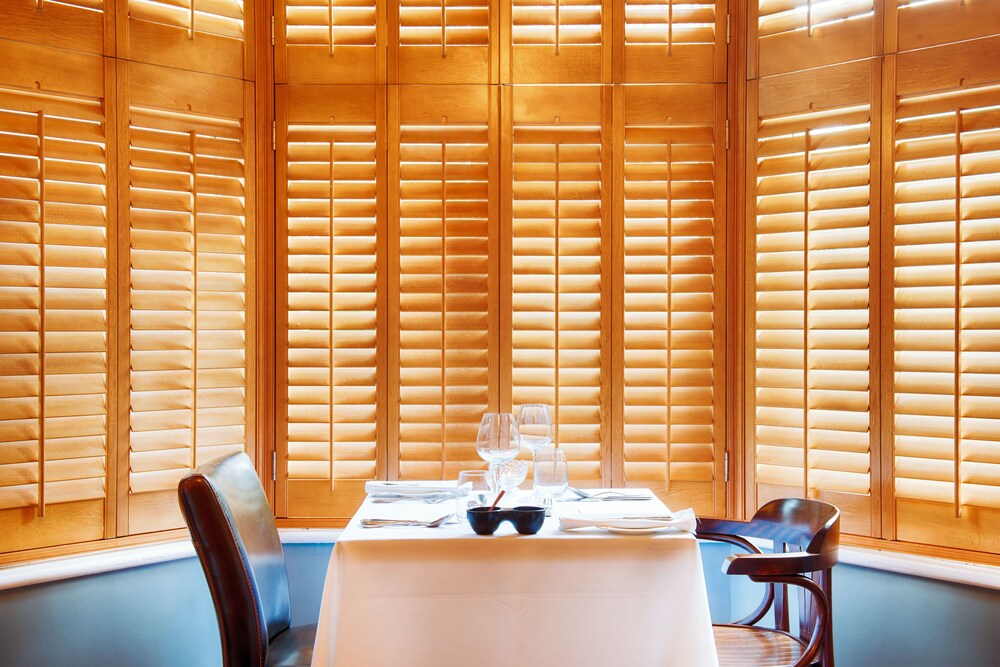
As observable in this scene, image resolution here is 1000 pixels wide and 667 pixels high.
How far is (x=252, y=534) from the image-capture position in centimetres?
193

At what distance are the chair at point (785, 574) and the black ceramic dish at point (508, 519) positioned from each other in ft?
1.41

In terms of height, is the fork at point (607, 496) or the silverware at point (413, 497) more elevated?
the silverware at point (413, 497)

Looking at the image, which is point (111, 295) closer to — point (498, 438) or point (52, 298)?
point (52, 298)

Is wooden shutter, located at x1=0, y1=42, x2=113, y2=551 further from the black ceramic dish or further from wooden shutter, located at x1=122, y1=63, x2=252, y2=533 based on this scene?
the black ceramic dish

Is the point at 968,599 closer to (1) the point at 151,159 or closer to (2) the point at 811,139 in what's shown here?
(2) the point at 811,139

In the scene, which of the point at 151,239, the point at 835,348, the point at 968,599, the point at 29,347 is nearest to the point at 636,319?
the point at 835,348

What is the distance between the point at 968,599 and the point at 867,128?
1.38 m

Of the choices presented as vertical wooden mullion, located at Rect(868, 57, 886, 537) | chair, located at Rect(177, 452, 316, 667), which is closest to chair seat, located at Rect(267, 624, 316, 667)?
chair, located at Rect(177, 452, 316, 667)

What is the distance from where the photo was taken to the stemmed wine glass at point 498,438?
194cm

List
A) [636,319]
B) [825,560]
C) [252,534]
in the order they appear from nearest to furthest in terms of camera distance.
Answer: [825,560] → [252,534] → [636,319]

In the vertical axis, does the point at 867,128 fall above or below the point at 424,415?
above

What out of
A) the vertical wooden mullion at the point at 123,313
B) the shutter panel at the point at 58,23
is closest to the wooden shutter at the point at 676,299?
the vertical wooden mullion at the point at 123,313

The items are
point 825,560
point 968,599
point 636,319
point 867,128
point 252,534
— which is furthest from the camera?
point 636,319

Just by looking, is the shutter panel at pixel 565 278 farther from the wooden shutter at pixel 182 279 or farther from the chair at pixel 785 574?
the wooden shutter at pixel 182 279
